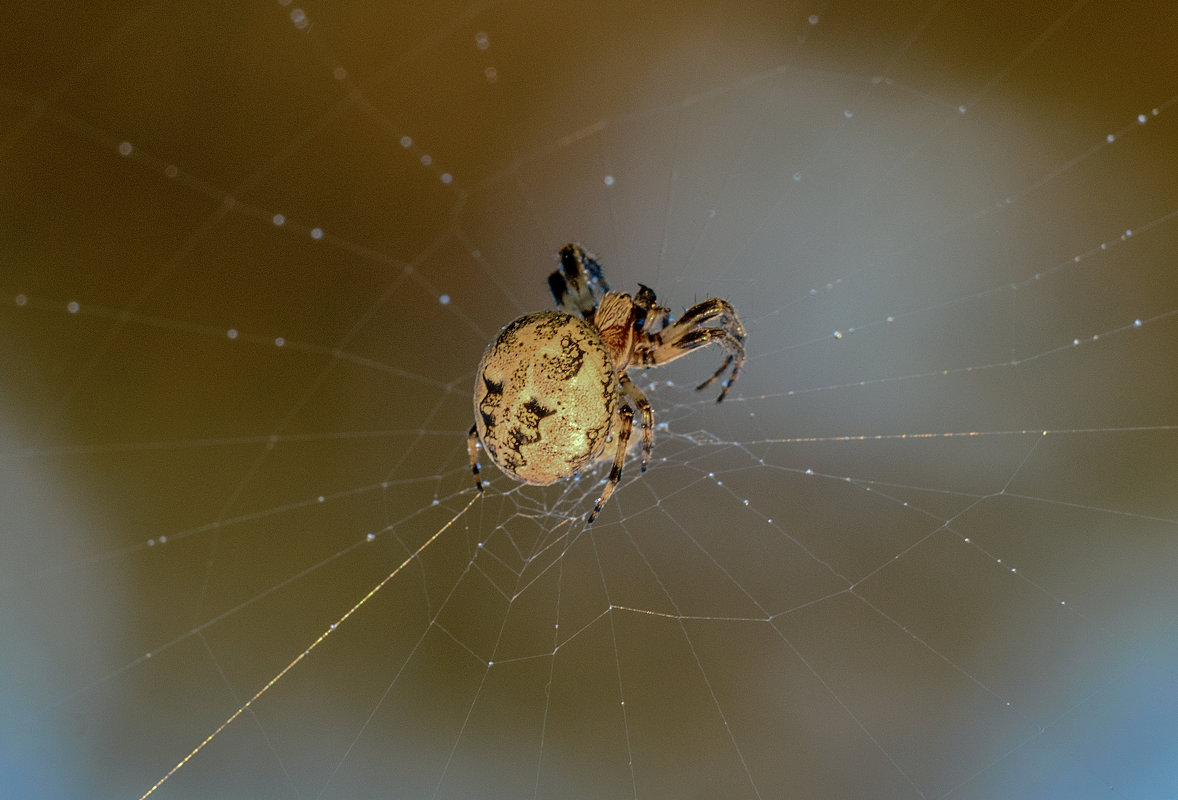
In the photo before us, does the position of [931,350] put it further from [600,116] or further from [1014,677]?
[600,116]

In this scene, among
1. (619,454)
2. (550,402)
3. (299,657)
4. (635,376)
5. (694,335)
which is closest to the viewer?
(550,402)

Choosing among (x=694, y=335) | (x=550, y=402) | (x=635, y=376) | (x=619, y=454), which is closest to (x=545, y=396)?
(x=550, y=402)

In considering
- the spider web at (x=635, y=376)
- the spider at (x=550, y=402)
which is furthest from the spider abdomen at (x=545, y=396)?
the spider web at (x=635, y=376)

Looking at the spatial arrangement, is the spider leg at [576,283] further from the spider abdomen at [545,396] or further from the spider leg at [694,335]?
the spider abdomen at [545,396]

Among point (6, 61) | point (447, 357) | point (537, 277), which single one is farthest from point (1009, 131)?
point (6, 61)

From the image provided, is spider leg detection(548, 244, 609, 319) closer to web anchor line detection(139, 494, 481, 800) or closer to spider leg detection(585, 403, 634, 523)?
spider leg detection(585, 403, 634, 523)

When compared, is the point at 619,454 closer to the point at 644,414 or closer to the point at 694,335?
the point at 644,414
